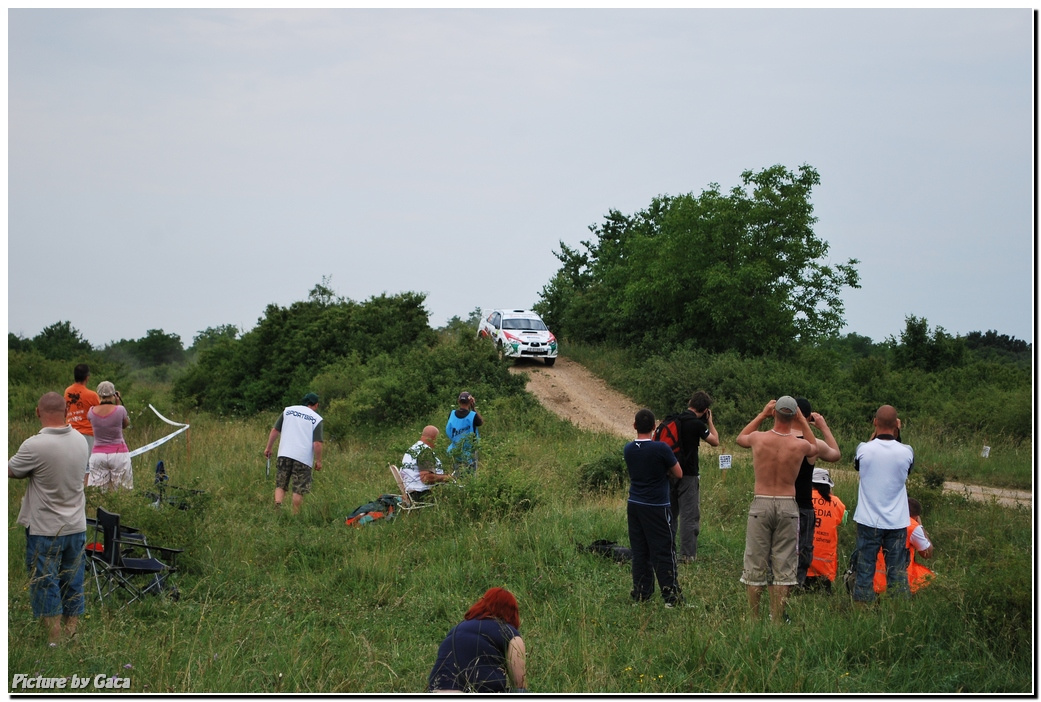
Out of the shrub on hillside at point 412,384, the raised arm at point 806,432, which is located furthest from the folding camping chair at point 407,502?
the shrub on hillside at point 412,384

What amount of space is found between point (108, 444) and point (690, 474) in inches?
247

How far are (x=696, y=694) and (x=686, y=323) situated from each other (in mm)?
21636

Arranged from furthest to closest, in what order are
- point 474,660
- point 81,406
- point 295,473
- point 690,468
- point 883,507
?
1. point 295,473
2. point 81,406
3. point 690,468
4. point 883,507
5. point 474,660

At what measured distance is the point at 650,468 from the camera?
6969 mm

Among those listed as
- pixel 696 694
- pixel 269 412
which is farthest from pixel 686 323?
pixel 696 694

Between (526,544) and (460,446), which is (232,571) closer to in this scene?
(526,544)

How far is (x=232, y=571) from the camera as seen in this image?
309 inches

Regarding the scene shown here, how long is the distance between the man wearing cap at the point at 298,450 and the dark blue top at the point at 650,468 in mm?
4734

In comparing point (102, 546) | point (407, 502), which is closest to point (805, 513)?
point (407, 502)

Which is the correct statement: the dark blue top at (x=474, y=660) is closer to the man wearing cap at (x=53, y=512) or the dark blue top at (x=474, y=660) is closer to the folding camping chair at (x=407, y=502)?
the man wearing cap at (x=53, y=512)

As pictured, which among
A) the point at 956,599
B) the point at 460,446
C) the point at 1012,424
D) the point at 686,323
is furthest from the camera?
the point at 686,323

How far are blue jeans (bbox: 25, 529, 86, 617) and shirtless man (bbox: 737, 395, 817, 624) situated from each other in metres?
4.77

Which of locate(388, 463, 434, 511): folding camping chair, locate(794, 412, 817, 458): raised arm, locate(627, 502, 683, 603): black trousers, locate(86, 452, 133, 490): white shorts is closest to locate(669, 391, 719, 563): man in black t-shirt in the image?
locate(627, 502, 683, 603): black trousers

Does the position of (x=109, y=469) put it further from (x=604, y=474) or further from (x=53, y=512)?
(x=604, y=474)
